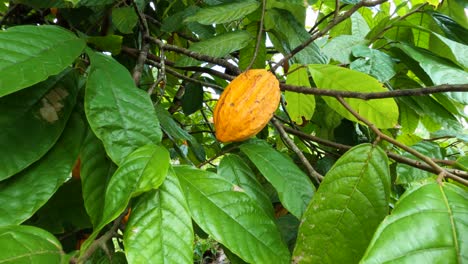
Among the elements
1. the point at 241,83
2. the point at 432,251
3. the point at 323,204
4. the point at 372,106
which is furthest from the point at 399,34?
the point at 432,251

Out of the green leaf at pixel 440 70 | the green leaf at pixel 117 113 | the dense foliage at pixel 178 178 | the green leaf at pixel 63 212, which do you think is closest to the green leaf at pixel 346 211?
the dense foliage at pixel 178 178

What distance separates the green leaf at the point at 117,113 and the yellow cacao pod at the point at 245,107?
0.22 metres

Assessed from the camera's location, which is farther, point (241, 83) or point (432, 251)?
point (241, 83)

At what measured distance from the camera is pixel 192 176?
60 centimetres

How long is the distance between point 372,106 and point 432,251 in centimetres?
51

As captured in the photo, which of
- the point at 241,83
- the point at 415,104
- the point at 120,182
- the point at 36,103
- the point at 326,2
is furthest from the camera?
the point at 326,2

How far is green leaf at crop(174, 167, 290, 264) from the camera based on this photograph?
0.55m

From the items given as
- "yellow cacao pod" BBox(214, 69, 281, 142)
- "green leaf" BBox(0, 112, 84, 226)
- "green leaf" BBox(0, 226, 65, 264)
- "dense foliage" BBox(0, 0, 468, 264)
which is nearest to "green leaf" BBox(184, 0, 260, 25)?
"dense foliage" BBox(0, 0, 468, 264)

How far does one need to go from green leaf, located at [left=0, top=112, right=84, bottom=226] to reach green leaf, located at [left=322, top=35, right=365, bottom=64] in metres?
0.64

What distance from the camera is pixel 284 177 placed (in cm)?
74

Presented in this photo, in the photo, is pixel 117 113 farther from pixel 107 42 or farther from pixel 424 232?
pixel 424 232

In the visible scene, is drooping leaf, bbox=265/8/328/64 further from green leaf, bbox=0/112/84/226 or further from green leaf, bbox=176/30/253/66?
green leaf, bbox=0/112/84/226

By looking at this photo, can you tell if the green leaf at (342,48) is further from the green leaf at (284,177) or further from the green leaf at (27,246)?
the green leaf at (27,246)

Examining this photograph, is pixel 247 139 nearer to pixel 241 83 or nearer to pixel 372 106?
pixel 241 83
